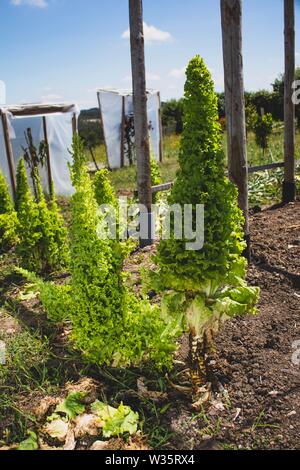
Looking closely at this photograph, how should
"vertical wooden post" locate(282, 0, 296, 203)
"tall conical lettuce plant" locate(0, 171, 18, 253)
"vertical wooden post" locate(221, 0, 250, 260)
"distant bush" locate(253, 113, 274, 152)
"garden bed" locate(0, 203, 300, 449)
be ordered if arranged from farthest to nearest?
1. "distant bush" locate(253, 113, 274, 152)
2. "vertical wooden post" locate(282, 0, 296, 203)
3. "tall conical lettuce plant" locate(0, 171, 18, 253)
4. "vertical wooden post" locate(221, 0, 250, 260)
5. "garden bed" locate(0, 203, 300, 449)

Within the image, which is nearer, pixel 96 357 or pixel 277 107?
pixel 96 357

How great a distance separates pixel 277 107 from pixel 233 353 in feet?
70.0

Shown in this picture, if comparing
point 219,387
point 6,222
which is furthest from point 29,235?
point 219,387

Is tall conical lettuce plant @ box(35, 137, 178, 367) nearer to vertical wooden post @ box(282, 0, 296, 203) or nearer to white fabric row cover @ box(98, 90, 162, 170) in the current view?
vertical wooden post @ box(282, 0, 296, 203)

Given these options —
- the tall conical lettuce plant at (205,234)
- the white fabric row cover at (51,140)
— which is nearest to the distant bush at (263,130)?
the white fabric row cover at (51,140)

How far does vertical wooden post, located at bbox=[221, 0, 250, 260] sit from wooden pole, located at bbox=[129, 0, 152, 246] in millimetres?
1136

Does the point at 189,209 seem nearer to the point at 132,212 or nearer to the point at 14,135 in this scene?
the point at 132,212

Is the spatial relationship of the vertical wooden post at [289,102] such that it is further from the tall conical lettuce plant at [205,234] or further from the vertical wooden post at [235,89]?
the tall conical lettuce plant at [205,234]

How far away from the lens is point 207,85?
2.97 meters

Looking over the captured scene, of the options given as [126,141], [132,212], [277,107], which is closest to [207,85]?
[132,212]

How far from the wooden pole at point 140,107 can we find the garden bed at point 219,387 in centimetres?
209

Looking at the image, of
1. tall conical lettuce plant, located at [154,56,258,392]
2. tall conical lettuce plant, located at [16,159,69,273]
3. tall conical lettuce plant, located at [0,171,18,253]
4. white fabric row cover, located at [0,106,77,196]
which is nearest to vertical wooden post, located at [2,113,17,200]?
white fabric row cover, located at [0,106,77,196]

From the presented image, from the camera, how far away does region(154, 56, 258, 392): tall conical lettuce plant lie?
9.73 ft

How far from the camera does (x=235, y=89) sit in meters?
4.80
